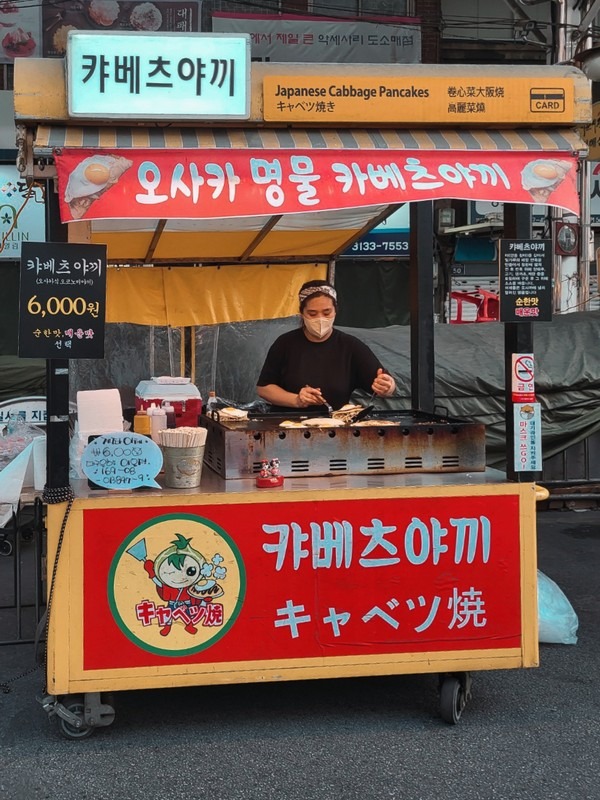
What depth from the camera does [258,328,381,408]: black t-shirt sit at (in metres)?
5.92

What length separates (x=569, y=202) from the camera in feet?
13.7

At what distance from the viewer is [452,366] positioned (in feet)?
30.8

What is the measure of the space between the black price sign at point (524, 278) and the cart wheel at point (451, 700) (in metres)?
1.78

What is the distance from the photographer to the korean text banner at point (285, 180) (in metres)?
3.84

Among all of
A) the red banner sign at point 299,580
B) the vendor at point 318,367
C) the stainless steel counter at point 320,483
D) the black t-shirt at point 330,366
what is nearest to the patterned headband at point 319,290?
the vendor at point 318,367

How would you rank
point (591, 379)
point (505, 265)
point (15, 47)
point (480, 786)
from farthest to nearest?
point (15, 47), point (591, 379), point (505, 265), point (480, 786)

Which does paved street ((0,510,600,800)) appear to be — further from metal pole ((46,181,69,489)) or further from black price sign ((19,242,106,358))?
black price sign ((19,242,106,358))

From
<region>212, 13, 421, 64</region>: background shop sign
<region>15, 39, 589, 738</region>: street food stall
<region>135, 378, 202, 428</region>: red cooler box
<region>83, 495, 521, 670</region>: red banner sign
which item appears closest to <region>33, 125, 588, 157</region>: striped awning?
<region>15, 39, 589, 738</region>: street food stall

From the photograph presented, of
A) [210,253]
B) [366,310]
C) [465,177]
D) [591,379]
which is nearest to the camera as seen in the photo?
[465,177]

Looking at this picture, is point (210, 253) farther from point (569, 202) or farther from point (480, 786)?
point (480, 786)

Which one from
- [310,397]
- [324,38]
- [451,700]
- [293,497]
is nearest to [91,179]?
[293,497]

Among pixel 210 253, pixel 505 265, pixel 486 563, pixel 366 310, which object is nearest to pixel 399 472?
pixel 486 563

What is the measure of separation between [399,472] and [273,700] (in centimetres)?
135

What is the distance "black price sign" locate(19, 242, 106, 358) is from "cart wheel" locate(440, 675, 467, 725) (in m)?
2.26
